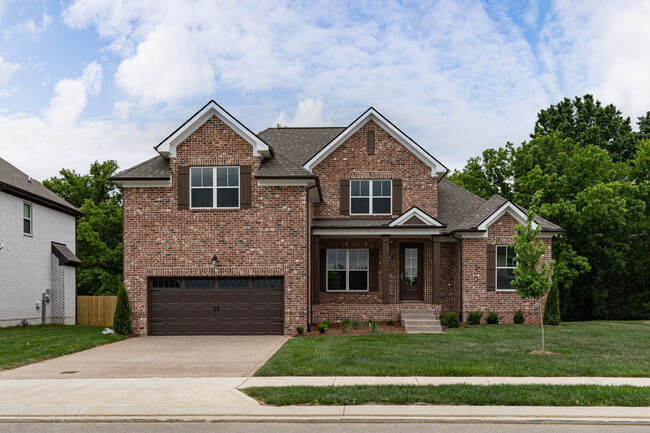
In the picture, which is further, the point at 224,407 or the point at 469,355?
the point at 469,355

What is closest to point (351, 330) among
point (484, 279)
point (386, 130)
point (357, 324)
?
point (357, 324)

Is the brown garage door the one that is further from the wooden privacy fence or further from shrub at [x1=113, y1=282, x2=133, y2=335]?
the wooden privacy fence

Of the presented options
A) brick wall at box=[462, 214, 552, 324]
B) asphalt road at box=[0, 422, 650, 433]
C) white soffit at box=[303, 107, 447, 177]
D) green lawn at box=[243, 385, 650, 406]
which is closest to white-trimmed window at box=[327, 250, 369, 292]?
white soffit at box=[303, 107, 447, 177]

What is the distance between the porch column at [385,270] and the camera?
74.9 feet

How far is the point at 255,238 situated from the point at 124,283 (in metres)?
5.11

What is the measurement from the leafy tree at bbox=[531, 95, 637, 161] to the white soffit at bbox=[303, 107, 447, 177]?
20.4 meters

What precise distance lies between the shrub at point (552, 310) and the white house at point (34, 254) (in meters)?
22.0

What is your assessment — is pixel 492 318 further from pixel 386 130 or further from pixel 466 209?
pixel 386 130

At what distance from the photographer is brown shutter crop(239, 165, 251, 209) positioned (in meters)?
20.7

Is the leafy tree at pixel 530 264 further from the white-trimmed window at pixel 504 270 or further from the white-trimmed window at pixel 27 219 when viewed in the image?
the white-trimmed window at pixel 27 219

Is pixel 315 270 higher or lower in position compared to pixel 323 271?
higher

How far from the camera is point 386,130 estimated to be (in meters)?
25.0

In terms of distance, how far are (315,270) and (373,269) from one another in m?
2.65

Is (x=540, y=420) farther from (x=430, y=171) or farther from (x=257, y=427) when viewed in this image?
(x=430, y=171)
